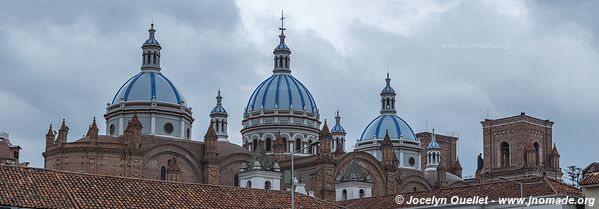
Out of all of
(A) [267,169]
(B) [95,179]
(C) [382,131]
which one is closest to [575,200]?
(B) [95,179]

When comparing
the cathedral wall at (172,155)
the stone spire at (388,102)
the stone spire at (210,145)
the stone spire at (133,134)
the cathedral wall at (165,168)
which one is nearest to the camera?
the stone spire at (133,134)

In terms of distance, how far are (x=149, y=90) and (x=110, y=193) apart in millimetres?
40427

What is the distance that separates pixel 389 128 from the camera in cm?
10362

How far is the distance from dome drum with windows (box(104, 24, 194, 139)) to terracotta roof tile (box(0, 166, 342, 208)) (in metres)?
33.8

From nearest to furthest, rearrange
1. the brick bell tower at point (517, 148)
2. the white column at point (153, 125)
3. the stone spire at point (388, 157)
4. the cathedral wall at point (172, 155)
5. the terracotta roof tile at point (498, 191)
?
1. the terracotta roof tile at point (498, 191)
2. the cathedral wall at point (172, 155)
3. the white column at point (153, 125)
4. the stone spire at point (388, 157)
5. the brick bell tower at point (517, 148)

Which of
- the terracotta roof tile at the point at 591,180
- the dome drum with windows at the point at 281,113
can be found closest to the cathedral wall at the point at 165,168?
the dome drum with windows at the point at 281,113

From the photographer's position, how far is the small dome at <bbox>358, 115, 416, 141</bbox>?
103625mm

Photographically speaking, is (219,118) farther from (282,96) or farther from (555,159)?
(555,159)

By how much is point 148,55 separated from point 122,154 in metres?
13.4

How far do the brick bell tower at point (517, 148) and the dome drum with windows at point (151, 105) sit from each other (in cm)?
3602

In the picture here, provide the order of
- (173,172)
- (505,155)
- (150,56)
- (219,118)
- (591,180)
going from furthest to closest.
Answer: (505,155)
(219,118)
(150,56)
(173,172)
(591,180)

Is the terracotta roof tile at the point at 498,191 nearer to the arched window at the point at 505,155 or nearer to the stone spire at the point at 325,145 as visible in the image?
the stone spire at the point at 325,145

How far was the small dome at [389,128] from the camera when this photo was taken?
104 metres

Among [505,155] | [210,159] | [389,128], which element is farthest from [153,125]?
[505,155]
